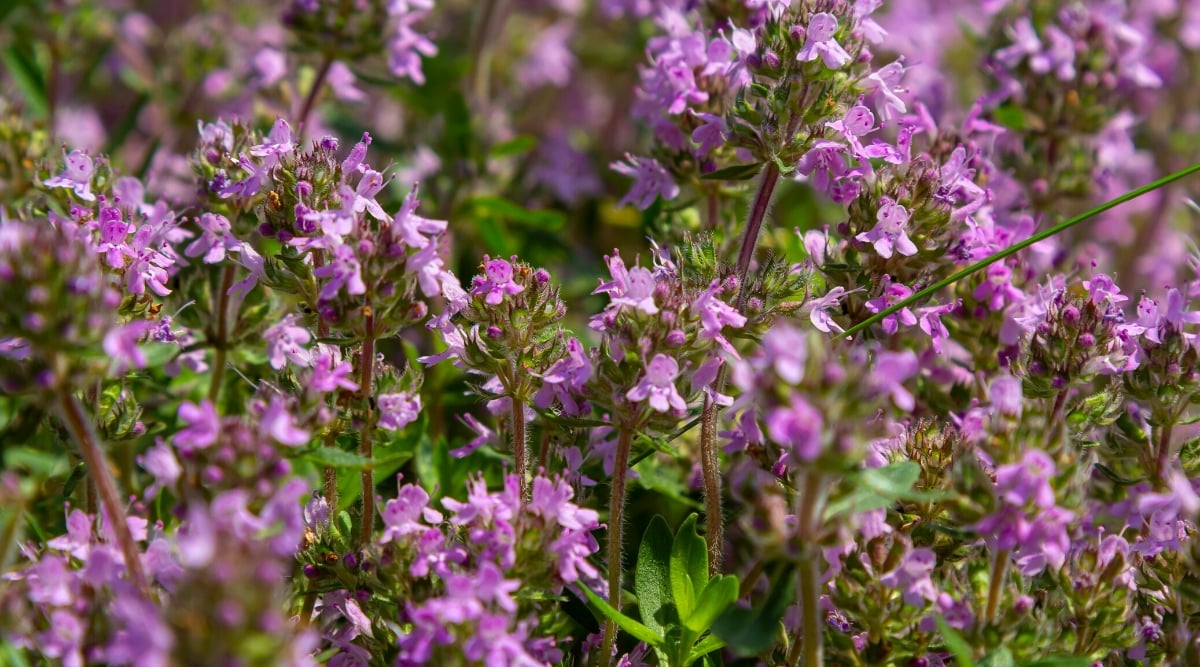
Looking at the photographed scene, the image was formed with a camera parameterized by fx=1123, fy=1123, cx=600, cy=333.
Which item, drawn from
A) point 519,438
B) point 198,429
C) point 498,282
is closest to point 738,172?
point 498,282

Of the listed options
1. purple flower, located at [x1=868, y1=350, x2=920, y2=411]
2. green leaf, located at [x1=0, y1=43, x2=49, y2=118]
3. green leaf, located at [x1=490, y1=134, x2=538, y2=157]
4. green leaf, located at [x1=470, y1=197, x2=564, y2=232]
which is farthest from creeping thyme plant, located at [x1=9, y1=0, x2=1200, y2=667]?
green leaf, located at [x1=0, y1=43, x2=49, y2=118]

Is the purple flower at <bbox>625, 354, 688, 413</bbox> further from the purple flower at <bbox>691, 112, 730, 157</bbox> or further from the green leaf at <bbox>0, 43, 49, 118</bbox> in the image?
the green leaf at <bbox>0, 43, 49, 118</bbox>

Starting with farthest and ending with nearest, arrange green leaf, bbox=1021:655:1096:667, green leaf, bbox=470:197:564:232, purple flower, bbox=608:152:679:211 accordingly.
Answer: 1. green leaf, bbox=470:197:564:232
2. purple flower, bbox=608:152:679:211
3. green leaf, bbox=1021:655:1096:667

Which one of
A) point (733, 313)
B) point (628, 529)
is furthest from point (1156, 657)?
point (628, 529)

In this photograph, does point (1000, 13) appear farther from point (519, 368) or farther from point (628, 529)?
point (519, 368)

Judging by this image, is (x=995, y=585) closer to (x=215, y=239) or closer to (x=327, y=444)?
(x=327, y=444)
